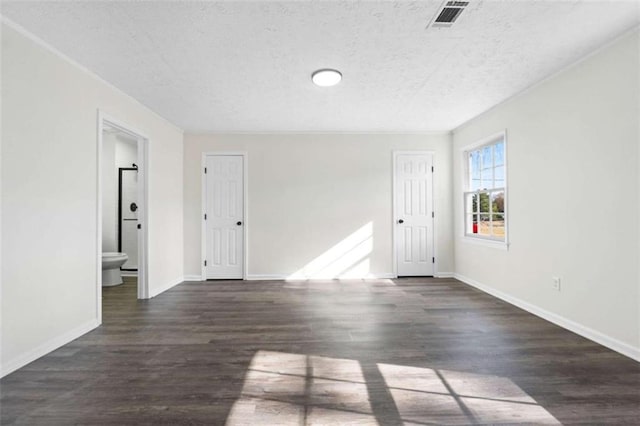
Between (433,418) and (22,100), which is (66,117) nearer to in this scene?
(22,100)

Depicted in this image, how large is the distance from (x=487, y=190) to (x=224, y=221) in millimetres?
4007

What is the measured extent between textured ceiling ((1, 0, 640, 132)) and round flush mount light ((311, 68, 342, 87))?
0.25 ft

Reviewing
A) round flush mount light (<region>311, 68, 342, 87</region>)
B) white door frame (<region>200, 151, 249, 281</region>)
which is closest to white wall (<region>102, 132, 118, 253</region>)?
white door frame (<region>200, 151, 249, 281</region>)

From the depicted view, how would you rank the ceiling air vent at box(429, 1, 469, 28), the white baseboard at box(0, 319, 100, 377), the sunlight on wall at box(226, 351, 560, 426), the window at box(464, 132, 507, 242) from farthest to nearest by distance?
the window at box(464, 132, 507, 242) → the white baseboard at box(0, 319, 100, 377) → the ceiling air vent at box(429, 1, 469, 28) → the sunlight on wall at box(226, 351, 560, 426)

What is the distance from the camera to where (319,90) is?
10.9ft

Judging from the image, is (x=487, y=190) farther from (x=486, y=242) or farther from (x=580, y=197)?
(x=580, y=197)

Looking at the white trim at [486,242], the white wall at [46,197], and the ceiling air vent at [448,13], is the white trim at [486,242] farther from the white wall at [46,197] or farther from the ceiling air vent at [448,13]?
the white wall at [46,197]

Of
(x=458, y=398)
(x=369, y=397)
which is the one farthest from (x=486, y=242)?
(x=369, y=397)

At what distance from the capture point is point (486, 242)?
4191mm

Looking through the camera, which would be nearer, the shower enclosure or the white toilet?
the white toilet

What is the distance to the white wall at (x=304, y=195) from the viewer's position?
5035mm

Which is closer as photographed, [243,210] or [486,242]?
[486,242]

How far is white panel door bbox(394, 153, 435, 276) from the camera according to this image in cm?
509

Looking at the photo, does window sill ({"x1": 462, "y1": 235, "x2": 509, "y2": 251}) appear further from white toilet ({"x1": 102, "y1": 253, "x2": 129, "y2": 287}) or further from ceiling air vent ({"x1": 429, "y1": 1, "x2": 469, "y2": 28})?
white toilet ({"x1": 102, "y1": 253, "x2": 129, "y2": 287})
